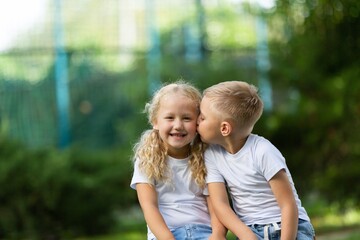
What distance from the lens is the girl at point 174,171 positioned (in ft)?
13.9

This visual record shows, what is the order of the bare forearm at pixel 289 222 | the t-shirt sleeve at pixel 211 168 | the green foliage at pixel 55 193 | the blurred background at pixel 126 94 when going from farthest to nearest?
the blurred background at pixel 126 94, the green foliage at pixel 55 193, the t-shirt sleeve at pixel 211 168, the bare forearm at pixel 289 222

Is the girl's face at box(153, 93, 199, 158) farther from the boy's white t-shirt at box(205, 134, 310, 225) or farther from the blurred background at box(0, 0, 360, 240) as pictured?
the blurred background at box(0, 0, 360, 240)

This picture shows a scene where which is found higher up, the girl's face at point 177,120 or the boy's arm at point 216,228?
the girl's face at point 177,120

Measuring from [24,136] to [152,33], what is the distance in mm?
2241

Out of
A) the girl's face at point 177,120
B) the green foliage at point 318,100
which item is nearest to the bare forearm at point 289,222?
the girl's face at point 177,120

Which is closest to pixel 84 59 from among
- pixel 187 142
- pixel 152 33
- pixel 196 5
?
pixel 152 33

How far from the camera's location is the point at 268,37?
11.7 metres

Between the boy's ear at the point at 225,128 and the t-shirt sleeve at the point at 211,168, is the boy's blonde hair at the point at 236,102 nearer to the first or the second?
the boy's ear at the point at 225,128

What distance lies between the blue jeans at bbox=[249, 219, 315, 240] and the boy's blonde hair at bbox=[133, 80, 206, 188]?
14.1 inches

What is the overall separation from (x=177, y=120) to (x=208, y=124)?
15cm

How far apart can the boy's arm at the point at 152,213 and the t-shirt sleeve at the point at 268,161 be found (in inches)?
21.2

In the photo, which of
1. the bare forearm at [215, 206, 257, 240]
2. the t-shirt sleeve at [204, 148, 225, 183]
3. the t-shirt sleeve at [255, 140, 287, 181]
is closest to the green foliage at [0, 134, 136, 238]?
the t-shirt sleeve at [204, 148, 225, 183]

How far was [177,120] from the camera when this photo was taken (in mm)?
4242

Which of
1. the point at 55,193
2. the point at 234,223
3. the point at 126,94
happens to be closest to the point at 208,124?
the point at 234,223
